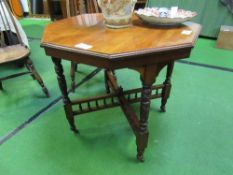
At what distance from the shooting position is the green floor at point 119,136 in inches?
46.8

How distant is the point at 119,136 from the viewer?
141 cm

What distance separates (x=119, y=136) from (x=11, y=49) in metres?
1.25

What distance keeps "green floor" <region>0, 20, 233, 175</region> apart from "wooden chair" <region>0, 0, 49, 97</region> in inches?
8.3

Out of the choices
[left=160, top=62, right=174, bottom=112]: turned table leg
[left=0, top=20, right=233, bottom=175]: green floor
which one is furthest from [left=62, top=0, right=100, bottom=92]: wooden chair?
[left=160, top=62, right=174, bottom=112]: turned table leg

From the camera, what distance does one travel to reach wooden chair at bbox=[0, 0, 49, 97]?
1660mm

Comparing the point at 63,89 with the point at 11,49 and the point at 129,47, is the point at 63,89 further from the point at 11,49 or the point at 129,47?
the point at 11,49

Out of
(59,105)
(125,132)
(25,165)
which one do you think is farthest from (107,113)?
(25,165)

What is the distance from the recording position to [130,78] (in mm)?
2092

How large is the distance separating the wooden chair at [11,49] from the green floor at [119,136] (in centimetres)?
21

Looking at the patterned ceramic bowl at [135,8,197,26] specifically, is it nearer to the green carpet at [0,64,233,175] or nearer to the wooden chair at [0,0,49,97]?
the green carpet at [0,64,233,175]

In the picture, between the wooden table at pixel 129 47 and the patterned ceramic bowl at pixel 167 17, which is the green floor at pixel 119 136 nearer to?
the wooden table at pixel 129 47

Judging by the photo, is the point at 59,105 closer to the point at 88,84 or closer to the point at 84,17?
the point at 88,84

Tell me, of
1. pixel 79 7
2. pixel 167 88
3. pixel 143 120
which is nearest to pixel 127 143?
pixel 143 120

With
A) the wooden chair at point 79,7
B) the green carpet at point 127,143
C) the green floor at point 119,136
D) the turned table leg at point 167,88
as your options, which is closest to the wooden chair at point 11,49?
the green floor at point 119,136
